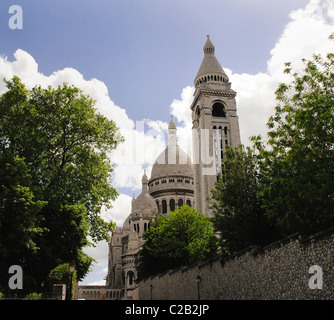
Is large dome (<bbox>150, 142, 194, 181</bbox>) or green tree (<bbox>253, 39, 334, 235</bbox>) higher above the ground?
large dome (<bbox>150, 142, 194, 181</bbox>)

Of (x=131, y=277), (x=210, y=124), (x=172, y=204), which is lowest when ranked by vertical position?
(x=131, y=277)

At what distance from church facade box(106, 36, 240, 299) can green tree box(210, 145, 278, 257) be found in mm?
30083

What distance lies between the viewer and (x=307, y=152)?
640 inches

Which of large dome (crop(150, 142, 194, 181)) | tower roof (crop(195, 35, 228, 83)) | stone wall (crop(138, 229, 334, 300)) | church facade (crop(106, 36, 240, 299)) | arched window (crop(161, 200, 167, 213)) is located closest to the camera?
stone wall (crop(138, 229, 334, 300))

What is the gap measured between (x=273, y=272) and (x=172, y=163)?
75.4 m

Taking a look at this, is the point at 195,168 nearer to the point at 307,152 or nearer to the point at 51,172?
the point at 51,172

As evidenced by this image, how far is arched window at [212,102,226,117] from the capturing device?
69562 millimetres

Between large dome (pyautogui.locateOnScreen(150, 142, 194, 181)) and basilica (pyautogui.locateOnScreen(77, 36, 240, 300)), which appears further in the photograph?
→ large dome (pyautogui.locateOnScreen(150, 142, 194, 181))

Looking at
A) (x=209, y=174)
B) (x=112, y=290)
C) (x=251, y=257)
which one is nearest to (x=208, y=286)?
(x=251, y=257)

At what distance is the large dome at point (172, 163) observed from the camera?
8988 centimetres

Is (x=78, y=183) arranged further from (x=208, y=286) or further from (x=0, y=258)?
(x=208, y=286)

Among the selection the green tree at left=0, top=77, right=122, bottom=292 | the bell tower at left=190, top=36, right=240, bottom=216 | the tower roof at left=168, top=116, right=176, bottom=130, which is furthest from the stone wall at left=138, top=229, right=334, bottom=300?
the tower roof at left=168, top=116, right=176, bottom=130

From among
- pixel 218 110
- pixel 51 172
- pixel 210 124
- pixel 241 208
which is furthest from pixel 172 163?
pixel 51 172

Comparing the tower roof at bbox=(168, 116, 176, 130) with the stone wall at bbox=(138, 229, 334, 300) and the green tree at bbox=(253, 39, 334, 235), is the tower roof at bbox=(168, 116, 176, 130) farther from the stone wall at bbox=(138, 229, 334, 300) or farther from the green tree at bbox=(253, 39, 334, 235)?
the green tree at bbox=(253, 39, 334, 235)
